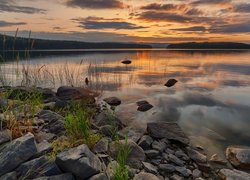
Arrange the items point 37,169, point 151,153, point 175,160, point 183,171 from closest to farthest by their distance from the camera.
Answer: point 37,169, point 183,171, point 175,160, point 151,153

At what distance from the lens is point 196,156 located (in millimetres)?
9383

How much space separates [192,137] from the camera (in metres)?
11.8

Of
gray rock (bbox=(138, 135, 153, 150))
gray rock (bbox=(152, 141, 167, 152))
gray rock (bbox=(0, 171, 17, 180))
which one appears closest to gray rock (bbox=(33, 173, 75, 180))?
gray rock (bbox=(0, 171, 17, 180))

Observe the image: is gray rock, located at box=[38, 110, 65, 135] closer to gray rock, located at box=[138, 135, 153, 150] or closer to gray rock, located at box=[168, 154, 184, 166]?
gray rock, located at box=[138, 135, 153, 150]

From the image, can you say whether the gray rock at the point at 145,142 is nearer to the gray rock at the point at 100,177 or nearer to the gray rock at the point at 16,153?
the gray rock at the point at 100,177

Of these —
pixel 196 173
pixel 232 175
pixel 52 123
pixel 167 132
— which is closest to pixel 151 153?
pixel 196 173

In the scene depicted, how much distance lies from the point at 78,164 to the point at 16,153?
1522mm

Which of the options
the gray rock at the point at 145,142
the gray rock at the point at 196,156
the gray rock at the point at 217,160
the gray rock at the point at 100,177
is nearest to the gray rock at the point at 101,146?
the gray rock at the point at 100,177

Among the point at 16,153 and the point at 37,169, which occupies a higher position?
the point at 16,153

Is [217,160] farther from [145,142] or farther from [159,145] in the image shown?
[145,142]

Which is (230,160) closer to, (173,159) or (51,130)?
(173,159)

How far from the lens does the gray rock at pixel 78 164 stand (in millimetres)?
5707

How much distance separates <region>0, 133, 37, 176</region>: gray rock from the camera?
5.91m

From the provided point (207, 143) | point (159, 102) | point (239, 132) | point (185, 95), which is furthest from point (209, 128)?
point (185, 95)
